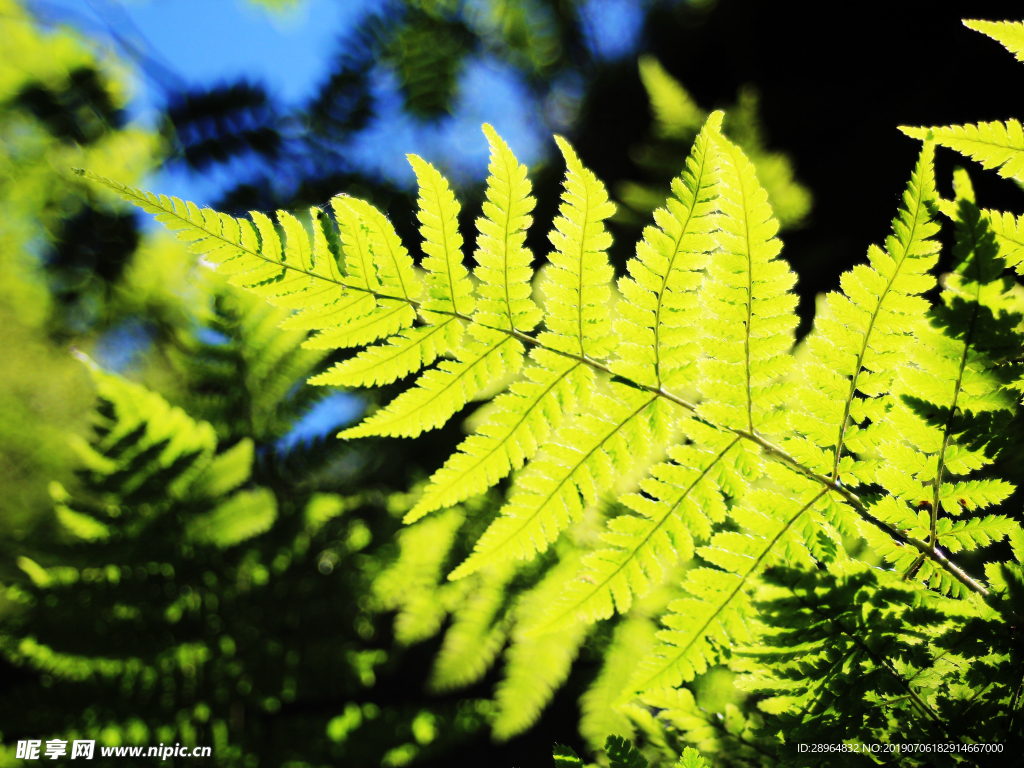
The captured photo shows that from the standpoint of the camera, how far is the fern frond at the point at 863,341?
76 centimetres

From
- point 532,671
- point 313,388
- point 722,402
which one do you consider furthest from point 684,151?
point 532,671

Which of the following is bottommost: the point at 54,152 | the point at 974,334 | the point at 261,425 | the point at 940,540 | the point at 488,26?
the point at 940,540

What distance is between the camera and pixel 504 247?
925 millimetres

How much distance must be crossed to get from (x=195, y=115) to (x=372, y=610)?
2.82m

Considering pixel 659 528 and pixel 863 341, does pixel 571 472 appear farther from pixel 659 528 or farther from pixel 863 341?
pixel 863 341

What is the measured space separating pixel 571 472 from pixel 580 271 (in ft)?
1.15

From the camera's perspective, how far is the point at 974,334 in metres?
0.72

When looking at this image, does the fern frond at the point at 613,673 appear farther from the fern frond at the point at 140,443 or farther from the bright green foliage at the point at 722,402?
the fern frond at the point at 140,443

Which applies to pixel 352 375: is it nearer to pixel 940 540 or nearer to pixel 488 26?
pixel 940 540

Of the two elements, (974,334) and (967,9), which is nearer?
(974,334)

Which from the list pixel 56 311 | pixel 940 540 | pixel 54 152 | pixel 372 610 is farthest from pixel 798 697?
pixel 56 311

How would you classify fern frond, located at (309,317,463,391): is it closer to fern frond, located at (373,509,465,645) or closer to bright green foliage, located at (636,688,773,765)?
bright green foliage, located at (636,688,773,765)

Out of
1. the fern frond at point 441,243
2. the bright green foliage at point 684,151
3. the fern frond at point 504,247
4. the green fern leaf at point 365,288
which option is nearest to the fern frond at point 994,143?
the fern frond at point 504,247

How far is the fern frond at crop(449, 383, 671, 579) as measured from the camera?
34.8 inches
